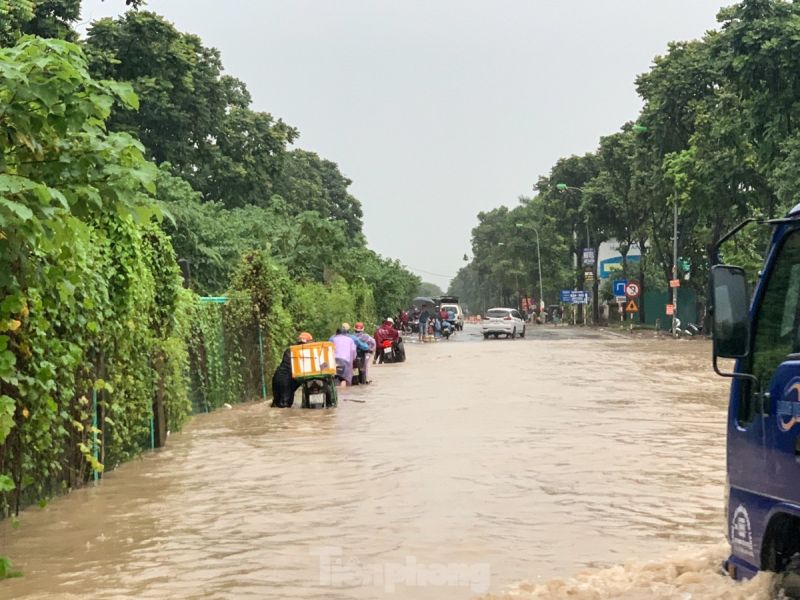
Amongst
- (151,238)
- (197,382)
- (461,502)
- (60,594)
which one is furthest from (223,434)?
(60,594)

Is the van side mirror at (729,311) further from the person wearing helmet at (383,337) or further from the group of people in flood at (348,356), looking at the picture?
the person wearing helmet at (383,337)

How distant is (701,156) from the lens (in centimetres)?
4278

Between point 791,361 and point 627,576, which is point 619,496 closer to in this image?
point 627,576

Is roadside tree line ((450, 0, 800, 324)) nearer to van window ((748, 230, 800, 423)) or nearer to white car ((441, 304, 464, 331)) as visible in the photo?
white car ((441, 304, 464, 331))

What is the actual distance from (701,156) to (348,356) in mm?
24091

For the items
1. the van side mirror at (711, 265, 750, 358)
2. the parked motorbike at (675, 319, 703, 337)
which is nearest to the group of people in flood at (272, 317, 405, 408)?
the van side mirror at (711, 265, 750, 358)

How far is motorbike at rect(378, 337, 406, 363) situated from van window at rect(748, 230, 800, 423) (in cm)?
2986

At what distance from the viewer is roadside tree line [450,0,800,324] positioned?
32.3m

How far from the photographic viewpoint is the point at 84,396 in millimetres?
10688

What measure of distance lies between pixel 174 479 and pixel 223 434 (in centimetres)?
416

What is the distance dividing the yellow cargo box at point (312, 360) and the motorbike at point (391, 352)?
15.5 meters

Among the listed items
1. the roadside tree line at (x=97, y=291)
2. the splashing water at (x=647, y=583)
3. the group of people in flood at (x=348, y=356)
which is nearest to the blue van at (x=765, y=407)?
the splashing water at (x=647, y=583)

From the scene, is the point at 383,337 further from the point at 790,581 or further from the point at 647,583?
the point at 790,581

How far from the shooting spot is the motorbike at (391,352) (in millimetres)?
34812
